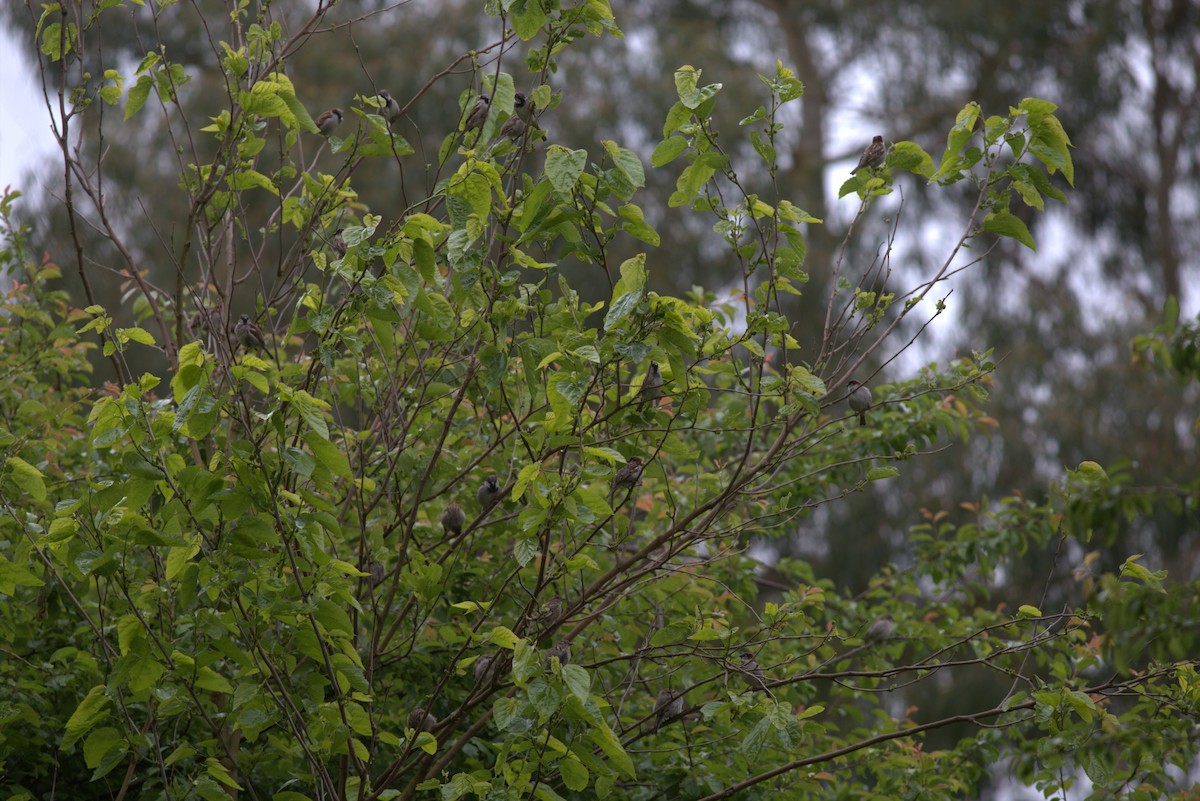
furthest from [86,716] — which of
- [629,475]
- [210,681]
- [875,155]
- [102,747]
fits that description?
[875,155]

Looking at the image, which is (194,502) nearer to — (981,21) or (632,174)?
(632,174)

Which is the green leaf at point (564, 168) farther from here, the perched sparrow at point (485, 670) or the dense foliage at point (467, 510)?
the perched sparrow at point (485, 670)

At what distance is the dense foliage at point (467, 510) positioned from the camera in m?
2.15

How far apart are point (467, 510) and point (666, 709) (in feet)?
2.79

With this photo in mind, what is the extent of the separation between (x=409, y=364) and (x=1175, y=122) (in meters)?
8.82

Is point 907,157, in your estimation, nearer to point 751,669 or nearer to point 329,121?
point 751,669

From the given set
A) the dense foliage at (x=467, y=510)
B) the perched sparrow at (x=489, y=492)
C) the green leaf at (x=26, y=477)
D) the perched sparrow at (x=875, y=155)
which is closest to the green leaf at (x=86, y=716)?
the dense foliage at (x=467, y=510)

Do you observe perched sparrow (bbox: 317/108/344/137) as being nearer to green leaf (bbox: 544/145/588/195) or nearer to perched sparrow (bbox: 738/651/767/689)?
green leaf (bbox: 544/145/588/195)

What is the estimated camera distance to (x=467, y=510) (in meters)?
3.17

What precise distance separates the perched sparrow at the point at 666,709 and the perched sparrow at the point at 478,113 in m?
1.18

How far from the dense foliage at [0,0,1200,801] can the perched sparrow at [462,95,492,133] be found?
4cm

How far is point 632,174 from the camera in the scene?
2295 mm

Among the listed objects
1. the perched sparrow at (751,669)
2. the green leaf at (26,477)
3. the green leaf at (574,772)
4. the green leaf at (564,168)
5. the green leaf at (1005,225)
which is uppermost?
the green leaf at (1005,225)

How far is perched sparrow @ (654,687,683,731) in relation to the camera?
2525 mm
